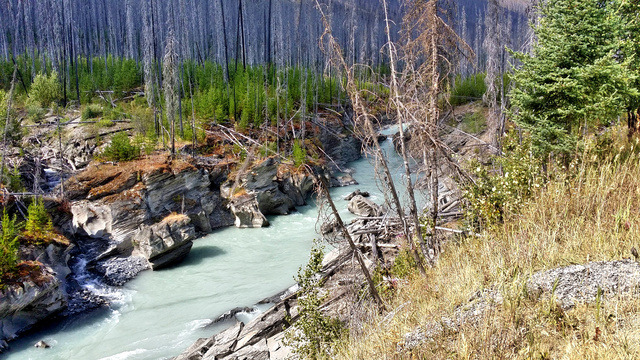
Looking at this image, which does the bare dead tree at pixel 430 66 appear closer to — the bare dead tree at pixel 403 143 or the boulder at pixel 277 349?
the bare dead tree at pixel 403 143

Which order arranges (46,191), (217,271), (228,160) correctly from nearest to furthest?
(217,271)
(46,191)
(228,160)

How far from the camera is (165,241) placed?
1822 centimetres

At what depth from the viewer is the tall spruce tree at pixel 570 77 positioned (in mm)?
7348

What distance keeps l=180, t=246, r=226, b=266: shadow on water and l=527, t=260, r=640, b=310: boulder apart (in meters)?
16.8

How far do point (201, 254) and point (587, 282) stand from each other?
58.8ft

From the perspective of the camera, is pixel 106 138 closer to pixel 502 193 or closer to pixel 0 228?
pixel 0 228

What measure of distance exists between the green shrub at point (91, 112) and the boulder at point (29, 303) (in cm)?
2096

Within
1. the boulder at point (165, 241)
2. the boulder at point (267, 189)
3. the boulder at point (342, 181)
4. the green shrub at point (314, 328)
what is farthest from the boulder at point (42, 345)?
the boulder at point (342, 181)

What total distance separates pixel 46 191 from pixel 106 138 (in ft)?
27.0

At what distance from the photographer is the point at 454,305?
4.77 m

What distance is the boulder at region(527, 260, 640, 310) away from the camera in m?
4.06

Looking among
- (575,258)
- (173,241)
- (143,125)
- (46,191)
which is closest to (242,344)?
(575,258)

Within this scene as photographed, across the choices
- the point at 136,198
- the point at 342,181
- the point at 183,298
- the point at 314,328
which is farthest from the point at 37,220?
the point at 342,181

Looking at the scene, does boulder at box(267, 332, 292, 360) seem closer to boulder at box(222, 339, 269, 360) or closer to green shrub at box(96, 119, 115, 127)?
boulder at box(222, 339, 269, 360)
